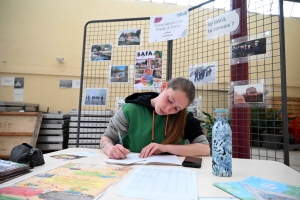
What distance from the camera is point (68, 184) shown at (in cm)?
52

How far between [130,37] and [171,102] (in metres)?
0.91

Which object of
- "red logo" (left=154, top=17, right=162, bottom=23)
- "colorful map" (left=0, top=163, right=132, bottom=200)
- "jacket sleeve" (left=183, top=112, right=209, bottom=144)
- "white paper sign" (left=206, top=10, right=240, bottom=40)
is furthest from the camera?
"red logo" (left=154, top=17, right=162, bottom=23)

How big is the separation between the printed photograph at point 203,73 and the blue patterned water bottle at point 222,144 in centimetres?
80

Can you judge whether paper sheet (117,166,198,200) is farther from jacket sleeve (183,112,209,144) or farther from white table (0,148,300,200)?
jacket sleeve (183,112,209,144)

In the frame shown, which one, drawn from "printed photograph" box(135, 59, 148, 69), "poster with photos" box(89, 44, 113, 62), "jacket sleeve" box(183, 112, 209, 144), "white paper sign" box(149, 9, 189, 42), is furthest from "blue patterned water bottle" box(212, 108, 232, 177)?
"poster with photos" box(89, 44, 113, 62)

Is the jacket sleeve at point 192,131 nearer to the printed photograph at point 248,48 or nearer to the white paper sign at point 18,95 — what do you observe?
the printed photograph at point 248,48

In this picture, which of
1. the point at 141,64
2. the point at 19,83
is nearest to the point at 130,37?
the point at 141,64

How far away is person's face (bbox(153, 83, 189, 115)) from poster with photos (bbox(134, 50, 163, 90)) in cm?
56

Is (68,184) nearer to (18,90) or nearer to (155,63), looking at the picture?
(155,63)

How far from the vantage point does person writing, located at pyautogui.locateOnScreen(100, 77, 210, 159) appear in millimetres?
1022

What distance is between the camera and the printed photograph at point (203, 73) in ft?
4.55

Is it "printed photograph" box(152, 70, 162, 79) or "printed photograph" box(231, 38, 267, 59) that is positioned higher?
"printed photograph" box(231, 38, 267, 59)

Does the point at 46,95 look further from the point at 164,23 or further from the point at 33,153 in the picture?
the point at 33,153

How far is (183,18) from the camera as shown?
4.85ft
